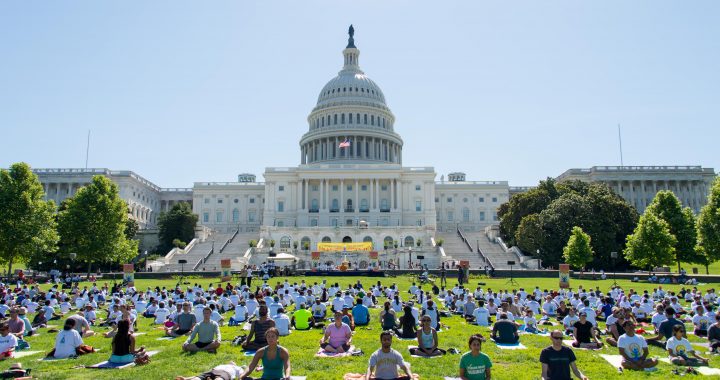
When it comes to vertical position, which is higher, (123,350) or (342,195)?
(342,195)

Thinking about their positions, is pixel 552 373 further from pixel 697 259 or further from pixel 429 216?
pixel 429 216

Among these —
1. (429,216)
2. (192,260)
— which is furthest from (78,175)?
(429,216)

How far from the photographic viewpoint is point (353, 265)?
68.4 meters

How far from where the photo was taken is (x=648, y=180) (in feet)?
373

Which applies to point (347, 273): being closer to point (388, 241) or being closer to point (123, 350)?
point (388, 241)

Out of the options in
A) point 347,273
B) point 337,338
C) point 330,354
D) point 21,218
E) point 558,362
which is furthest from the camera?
point 347,273

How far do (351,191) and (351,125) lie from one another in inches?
863

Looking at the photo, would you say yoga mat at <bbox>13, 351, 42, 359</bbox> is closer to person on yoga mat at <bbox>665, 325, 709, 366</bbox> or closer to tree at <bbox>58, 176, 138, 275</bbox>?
person on yoga mat at <bbox>665, 325, 709, 366</bbox>

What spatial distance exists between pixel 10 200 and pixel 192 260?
2731 centimetres

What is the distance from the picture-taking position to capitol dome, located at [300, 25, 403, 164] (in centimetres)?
11994

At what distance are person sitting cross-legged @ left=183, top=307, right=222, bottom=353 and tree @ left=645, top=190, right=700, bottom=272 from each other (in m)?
53.3

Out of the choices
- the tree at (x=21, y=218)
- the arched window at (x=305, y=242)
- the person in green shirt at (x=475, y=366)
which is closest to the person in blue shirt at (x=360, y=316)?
the person in green shirt at (x=475, y=366)

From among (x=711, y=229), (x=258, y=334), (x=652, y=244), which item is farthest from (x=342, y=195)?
(x=258, y=334)

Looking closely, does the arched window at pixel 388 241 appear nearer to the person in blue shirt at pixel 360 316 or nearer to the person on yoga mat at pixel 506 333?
the person in blue shirt at pixel 360 316
